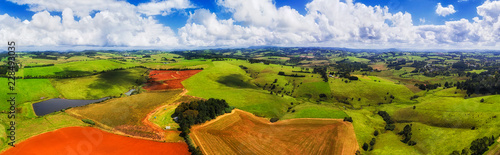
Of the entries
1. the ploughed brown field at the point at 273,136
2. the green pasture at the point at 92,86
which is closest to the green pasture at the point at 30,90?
the green pasture at the point at 92,86

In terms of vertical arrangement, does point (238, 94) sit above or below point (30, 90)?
below

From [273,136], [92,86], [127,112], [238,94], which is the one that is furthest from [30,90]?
[273,136]

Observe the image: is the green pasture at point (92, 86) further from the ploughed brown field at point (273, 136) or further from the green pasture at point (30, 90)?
the ploughed brown field at point (273, 136)

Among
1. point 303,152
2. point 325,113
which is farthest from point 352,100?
point 303,152

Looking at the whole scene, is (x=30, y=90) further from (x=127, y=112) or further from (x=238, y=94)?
(x=238, y=94)

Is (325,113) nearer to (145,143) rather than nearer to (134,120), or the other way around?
(145,143)
